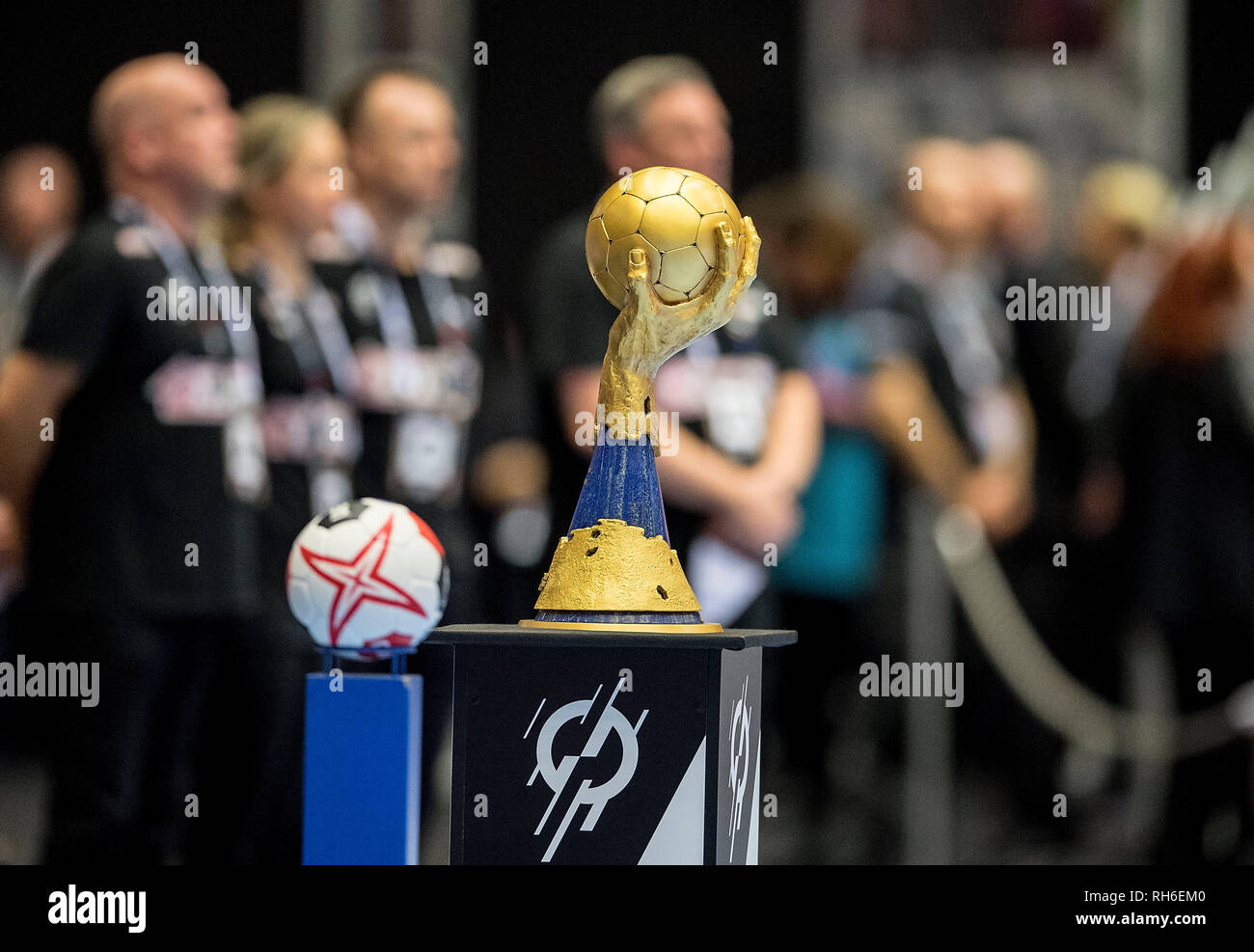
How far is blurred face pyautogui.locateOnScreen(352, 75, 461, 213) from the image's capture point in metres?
4.58

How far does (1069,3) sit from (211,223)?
102 inches

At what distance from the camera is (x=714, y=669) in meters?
2.77

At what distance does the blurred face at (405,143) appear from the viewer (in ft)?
15.0

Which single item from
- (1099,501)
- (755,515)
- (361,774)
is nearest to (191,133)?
(755,515)

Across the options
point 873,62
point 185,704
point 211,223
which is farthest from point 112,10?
point 873,62

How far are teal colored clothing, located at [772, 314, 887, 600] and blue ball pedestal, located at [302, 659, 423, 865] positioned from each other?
1.93 metres

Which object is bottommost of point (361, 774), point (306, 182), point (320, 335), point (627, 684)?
point (361, 774)

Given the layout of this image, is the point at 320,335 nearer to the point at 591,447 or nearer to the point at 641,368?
the point at 591,447

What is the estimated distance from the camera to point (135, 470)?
418cm

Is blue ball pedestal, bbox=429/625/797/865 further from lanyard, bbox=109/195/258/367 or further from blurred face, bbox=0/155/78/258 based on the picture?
blurred face, bbox=0/155/78/258

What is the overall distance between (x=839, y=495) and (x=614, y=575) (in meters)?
2.10
